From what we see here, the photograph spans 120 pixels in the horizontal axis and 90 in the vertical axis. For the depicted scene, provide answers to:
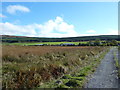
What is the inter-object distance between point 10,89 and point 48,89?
140 cm

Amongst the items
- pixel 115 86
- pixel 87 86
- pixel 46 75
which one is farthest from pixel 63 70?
pixel 115 86

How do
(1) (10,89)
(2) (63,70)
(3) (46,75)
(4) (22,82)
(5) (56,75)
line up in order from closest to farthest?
(1) (10,89) < (4) (22,82) < (3) (46,75) < (5) (56,75) < (2) (63,70)

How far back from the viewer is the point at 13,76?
6.05 metres

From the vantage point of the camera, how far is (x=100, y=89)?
5.40 metres

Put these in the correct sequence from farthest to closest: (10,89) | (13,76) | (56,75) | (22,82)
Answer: (56,75) < (13,76) < (22,82) < (10,89)

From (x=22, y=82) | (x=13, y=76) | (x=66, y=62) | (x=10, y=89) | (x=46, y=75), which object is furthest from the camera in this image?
(x=66, y=62)

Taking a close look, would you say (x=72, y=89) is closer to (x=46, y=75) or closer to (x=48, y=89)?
(x=48, y=89)

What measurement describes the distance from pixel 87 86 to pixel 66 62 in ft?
13.8

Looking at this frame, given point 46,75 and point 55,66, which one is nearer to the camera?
point 46,75

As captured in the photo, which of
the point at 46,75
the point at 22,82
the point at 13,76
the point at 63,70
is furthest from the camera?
the point at 63,70

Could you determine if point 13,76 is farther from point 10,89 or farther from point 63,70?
point 63,70

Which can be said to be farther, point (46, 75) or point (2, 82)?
point (46, 75)

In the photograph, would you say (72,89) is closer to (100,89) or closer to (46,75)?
(100,89)

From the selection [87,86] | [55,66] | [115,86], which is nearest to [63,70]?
[55,66]
